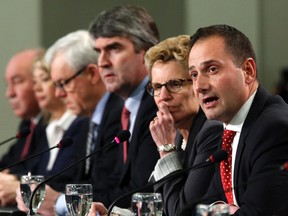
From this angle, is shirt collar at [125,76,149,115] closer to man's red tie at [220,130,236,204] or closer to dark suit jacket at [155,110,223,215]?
dark suit jacket at [155,110,223,215]

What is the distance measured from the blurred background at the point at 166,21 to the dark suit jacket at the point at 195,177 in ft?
13.4

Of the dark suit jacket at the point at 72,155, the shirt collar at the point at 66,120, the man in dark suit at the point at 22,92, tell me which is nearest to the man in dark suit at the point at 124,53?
the dark suit jacket at the point at 72,155

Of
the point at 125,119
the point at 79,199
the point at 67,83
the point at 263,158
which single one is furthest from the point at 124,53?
the point at 263,158

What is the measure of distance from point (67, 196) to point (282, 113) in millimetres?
861

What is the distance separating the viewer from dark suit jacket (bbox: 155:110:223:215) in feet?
12.1

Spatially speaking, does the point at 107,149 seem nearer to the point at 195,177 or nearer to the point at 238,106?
the point at 195,177

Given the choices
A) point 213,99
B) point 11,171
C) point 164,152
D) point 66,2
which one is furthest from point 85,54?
point 66,2

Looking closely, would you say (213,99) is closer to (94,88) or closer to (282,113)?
(282,113)

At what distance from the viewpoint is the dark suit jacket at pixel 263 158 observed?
3.16m

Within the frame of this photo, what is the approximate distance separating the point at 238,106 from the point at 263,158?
A: 0.88ft

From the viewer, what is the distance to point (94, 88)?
18.2ft

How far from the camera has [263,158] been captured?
323 cm

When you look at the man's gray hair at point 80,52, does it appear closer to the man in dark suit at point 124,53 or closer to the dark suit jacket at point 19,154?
the man in dark suit at point 124,53

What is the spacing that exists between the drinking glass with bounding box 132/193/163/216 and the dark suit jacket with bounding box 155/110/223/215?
56 cm
